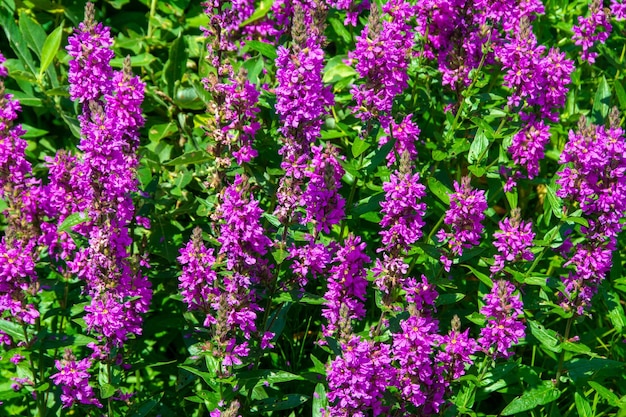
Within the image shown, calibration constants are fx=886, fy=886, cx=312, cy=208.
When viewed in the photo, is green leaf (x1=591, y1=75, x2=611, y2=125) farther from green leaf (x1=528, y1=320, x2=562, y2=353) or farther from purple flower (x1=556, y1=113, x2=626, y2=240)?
green leaf (x1=528, y1=320, x2=562, y2=353)

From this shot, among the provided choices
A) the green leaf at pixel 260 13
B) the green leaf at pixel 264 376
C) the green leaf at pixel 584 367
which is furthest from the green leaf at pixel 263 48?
the green leaf at pixel 584 367

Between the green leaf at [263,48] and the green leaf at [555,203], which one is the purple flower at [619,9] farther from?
the green leaf at [263,48]

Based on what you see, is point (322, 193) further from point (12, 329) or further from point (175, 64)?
point (175, 64)

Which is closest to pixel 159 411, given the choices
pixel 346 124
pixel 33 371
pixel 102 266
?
pixel 33 371

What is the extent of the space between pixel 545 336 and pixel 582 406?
43cm

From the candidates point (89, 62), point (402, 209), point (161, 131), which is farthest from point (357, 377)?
point (161, 131)

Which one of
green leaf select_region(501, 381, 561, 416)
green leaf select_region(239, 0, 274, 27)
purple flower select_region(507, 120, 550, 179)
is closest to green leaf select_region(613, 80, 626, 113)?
purple flower select_region(507, 120, 550, 179)

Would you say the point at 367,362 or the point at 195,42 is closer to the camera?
the point at 367,362

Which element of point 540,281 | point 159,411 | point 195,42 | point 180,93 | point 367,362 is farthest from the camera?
point 195,42

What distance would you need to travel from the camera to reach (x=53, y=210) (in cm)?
459

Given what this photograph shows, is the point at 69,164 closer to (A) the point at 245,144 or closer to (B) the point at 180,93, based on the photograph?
(A) the point at 245,144

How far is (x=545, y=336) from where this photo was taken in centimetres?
471

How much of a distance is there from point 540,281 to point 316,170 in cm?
130

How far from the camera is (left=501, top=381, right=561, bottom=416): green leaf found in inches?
184
